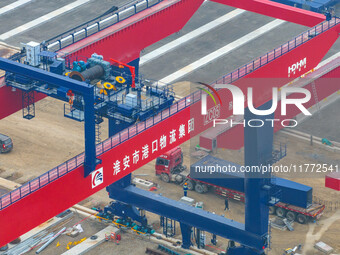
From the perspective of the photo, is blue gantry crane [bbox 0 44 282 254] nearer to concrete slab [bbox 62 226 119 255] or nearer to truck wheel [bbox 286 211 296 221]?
concrete slab [bbox 62 226 119 255]

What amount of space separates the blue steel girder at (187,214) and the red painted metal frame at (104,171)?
6735 mm

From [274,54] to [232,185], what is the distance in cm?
1104

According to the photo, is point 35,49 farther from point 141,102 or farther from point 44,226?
point 44,226

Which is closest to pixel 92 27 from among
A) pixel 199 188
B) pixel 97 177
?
pixel 199 188

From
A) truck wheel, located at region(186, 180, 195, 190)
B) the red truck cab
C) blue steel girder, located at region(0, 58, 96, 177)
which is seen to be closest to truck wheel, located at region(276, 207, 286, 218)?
truck wheel, located at region(186, 180, 195, 190)

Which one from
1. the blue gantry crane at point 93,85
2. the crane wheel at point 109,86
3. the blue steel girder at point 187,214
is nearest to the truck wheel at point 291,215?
the blue steel girder at point 187,214

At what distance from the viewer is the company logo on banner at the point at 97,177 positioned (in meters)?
51.6

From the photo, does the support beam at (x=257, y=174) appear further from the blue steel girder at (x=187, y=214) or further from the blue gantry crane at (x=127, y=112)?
the blue steel girder at (x=187, y=214)

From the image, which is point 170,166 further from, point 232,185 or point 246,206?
point 246,206

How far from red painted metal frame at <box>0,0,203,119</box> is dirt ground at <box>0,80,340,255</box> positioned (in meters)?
10.2

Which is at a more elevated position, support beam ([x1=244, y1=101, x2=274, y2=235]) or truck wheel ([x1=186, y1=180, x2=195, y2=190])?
support beam ([x1=244, y1=101, x2=274, y2=235])

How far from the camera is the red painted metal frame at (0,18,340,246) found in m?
48.5

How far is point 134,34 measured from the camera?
213 feet

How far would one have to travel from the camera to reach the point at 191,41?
3595 inches
